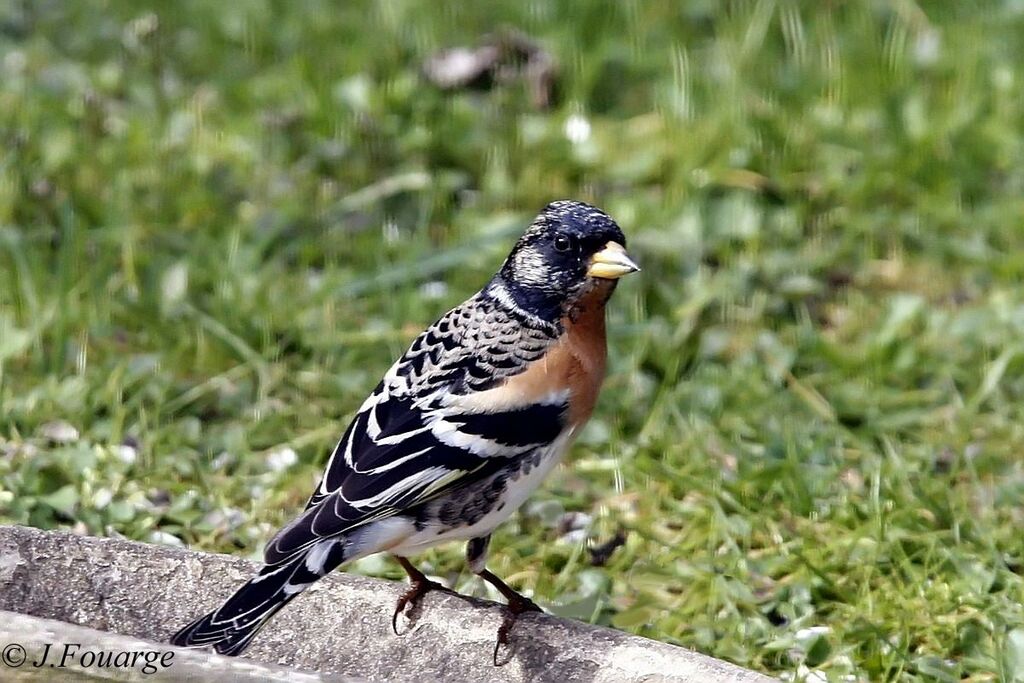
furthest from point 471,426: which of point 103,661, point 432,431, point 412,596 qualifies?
point 103,661

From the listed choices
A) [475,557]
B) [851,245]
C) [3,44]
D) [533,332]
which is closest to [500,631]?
[475,557]

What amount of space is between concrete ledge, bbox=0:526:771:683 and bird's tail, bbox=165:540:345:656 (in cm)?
10

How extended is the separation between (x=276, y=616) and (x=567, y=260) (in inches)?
32.7

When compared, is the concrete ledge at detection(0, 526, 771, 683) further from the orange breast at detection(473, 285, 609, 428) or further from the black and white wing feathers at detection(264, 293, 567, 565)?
the orange breast at detection(473, 285, 609, 428)

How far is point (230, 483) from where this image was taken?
352cm

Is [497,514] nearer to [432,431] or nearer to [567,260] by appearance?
[432,431]

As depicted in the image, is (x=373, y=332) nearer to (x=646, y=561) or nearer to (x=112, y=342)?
(x=112, y=342)

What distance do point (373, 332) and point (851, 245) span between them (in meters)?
1.50

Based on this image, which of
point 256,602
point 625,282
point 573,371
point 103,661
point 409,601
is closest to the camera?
point 103,661

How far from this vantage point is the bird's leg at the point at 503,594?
7.91 feet

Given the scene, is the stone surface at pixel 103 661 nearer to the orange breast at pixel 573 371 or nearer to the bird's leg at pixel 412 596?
the bird's leg at pixel 412 596

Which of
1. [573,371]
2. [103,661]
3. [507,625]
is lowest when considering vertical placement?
[507,625]

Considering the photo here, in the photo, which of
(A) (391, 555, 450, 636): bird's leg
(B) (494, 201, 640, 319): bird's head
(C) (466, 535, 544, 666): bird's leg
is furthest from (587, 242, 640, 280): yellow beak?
(A) (391, 555, 450, 636): bird's leg

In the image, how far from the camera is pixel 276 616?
259 centimetres
